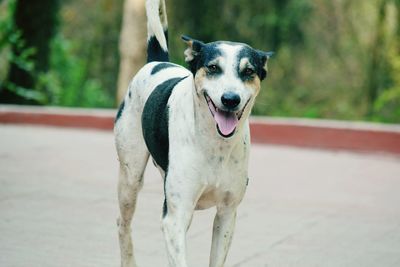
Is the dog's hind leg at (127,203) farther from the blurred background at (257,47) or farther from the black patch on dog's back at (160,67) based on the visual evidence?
the blurred background at (257,47)

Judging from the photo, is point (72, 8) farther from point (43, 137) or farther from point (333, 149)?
point (333, 149)

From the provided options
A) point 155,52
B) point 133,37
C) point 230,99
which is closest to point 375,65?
point 133,37

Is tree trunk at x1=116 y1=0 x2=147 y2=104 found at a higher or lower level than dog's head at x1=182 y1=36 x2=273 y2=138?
lower

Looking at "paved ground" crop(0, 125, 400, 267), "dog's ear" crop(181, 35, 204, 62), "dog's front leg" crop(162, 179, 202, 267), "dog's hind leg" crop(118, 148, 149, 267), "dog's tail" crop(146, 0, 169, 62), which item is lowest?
"paved ground" crop(0, 125, 400, 267)

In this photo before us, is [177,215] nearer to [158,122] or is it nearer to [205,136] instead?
[205,136]

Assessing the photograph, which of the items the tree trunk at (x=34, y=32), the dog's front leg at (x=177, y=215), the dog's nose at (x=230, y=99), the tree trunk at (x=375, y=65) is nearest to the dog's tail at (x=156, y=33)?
the dog's front leg at (x=177, y=215)

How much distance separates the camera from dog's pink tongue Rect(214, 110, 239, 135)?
4.73 m

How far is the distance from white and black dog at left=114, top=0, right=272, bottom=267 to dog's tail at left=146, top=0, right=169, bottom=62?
782 millimetres

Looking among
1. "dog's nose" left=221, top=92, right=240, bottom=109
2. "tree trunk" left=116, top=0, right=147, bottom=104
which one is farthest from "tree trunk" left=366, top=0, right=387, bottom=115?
"dog's nose" left=221, top=92, right=240, bottom=109

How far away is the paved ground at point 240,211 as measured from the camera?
6367 mm

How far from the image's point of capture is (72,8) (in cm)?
2223

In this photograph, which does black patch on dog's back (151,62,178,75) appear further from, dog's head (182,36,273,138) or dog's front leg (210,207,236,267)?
dog's front leg (210,207,236,267)

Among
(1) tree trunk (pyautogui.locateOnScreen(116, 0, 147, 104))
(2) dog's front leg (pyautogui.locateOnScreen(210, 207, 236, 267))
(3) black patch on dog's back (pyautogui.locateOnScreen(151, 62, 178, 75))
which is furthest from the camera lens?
(1) tree trunk (pyautogui.locateOnScreen(116, 0, 147, 104))

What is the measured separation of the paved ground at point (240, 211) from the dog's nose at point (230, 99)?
1.78 meters
